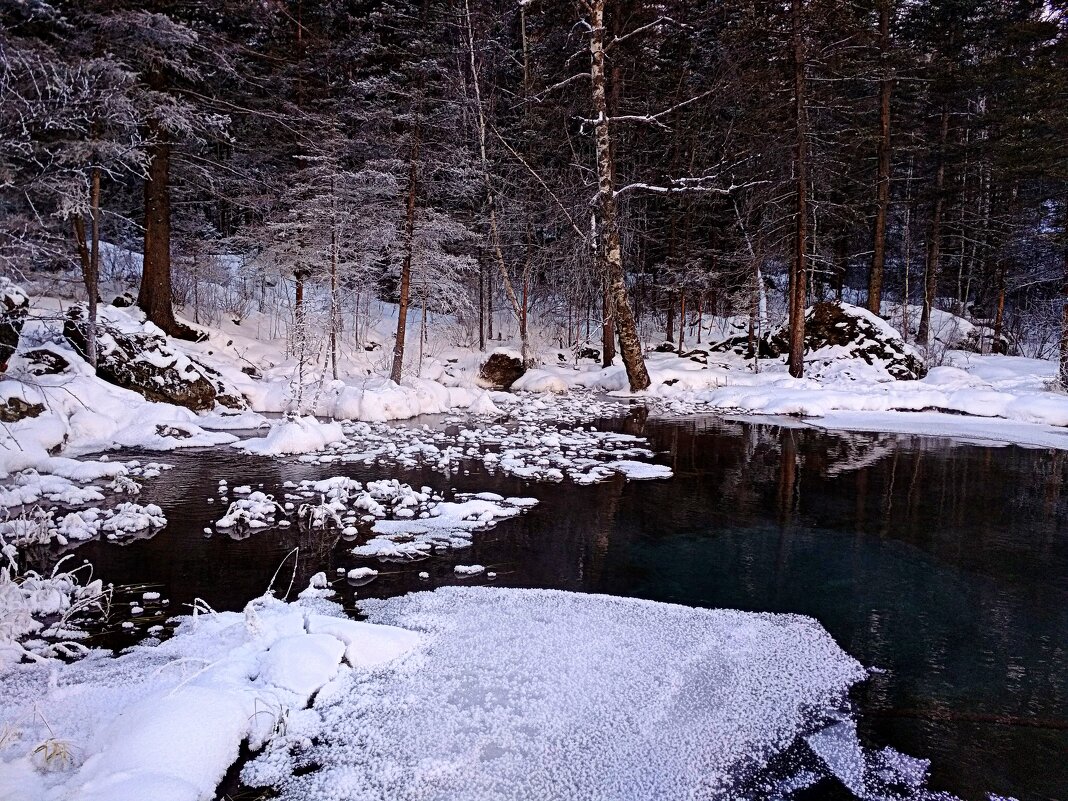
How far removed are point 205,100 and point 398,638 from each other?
15485mm

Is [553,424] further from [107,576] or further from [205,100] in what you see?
[205,100]

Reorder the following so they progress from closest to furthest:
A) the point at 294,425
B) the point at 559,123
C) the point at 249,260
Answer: the point at 294,425, the point at 559,123, the point at 249,260

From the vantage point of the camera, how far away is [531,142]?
63.4ft

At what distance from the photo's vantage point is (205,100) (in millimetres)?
14648

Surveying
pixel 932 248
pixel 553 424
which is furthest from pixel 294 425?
pixel 932 248

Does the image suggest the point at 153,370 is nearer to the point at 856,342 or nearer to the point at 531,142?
the point at 531,142

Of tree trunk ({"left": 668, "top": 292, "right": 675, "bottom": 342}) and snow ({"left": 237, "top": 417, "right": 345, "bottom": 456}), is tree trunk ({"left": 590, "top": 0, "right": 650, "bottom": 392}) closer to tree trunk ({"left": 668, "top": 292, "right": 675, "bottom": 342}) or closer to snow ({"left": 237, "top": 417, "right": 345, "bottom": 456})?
snow ({"left": 237, "top": 417, "right": 345, "bottom": 456})

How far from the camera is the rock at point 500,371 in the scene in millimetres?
17953

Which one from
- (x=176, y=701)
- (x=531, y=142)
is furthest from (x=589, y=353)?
(x=176, y=701)

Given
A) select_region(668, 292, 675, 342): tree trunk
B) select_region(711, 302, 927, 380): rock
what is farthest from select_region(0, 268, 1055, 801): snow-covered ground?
select_region(668, 292, 675, 342): tree trunk

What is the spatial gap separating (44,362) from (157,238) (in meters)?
5.21

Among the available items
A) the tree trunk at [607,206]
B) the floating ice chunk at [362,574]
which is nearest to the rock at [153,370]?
the floating ice chunk at [362,574]

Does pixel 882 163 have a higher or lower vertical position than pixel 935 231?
higher

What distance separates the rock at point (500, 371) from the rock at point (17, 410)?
10.9m
